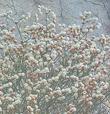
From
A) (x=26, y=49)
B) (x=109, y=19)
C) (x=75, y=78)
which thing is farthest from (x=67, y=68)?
(x=109, y=19)

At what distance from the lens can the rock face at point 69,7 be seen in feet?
23.0

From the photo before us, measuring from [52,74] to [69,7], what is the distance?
3.63 m

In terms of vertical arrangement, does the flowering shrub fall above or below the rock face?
below

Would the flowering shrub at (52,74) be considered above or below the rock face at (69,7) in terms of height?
below

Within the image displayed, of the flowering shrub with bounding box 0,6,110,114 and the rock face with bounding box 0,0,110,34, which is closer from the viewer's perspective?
the flowering shrub with bounding box 0,6,110,114

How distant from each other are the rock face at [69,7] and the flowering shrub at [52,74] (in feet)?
8.73

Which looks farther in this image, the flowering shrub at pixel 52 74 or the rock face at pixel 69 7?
the rock face at pixel 69 7

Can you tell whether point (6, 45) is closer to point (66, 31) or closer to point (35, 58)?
point (35, 58)

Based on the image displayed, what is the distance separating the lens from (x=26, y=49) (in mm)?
4039

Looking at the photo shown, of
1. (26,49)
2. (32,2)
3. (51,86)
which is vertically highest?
(32,2)

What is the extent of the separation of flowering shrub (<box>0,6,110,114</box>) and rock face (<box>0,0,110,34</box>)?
266cm

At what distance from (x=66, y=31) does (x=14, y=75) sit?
2.67 feet

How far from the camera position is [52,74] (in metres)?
4.04

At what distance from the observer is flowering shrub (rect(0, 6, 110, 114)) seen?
3.60 meters
